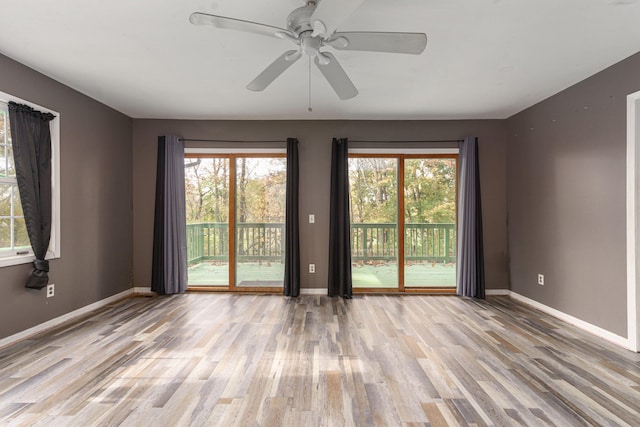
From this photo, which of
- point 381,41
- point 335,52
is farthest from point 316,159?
point 381,41

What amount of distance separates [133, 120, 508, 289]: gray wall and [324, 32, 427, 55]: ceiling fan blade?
104 inches

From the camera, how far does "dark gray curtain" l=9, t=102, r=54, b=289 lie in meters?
2.88

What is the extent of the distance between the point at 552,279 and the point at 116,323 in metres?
4.92

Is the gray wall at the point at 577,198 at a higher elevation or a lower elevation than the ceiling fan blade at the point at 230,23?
lower

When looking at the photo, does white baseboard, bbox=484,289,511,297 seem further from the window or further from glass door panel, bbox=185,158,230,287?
the window

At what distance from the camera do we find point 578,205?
3.31 meters

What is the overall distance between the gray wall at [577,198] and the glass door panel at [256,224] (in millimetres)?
3355

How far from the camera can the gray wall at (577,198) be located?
2.88 metres

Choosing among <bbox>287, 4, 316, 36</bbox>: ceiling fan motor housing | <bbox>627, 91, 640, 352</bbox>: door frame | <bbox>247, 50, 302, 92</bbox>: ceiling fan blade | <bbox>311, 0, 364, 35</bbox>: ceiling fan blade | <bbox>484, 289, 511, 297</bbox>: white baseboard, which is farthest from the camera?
<bbox>484, 289, 511, 297</bbox>: white baseboard

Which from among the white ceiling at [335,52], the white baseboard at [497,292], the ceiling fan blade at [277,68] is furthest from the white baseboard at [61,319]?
the white baseboard at [497,292]

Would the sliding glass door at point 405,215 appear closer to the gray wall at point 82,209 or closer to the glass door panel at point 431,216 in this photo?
the glass door panel at point 431,216

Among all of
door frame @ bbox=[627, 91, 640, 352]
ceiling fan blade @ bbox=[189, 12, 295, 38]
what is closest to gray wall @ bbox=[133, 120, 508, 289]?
door frame @ bbox=[627, 91, 640, 352]

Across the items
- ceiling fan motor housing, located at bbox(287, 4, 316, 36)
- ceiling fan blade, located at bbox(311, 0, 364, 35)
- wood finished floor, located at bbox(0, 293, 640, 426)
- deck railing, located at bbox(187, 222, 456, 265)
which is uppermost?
ceiling fan motor housing, located at bbox(287, 4, 316, 36)

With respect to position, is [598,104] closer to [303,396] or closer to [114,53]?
[303,396]
